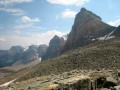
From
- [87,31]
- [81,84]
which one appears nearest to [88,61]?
[81,84]

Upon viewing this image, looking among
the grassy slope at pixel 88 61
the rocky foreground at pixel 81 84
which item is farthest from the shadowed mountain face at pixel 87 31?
the rocky foreground at pixel 81 84

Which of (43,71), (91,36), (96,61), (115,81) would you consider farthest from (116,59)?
(91,36)

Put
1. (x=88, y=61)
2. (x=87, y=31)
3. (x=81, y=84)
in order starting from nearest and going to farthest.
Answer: (x=81, y=84), (x=88, y=61), (x=87, y=31)

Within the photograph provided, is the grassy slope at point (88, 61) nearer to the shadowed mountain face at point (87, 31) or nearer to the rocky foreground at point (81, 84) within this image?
the rocky foreground at point (81, 84)

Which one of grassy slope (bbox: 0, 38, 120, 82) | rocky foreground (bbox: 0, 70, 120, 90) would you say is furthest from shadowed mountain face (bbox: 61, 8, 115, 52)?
rocky foreground (bbox: 0, 70, 120, 90)

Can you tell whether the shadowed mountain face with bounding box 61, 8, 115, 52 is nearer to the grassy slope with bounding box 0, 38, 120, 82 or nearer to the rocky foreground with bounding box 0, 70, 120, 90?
the grassy slope with bounding box 0, 38, 120, 82

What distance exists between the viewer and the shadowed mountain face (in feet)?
513

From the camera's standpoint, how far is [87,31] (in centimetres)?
17475

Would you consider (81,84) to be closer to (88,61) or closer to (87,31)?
(88,61)

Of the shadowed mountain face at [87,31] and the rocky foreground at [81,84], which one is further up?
the shadowed mountain face at [87,31]

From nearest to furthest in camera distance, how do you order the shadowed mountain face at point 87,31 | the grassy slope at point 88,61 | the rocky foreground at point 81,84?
the rocky foreground at point 81,84 < the grassy slope at point 88,61 < the shadowed mountain face at point 87,31

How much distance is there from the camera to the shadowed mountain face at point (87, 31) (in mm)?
156325

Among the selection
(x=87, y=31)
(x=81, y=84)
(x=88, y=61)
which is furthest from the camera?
(x=87, y=31)

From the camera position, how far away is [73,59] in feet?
262
